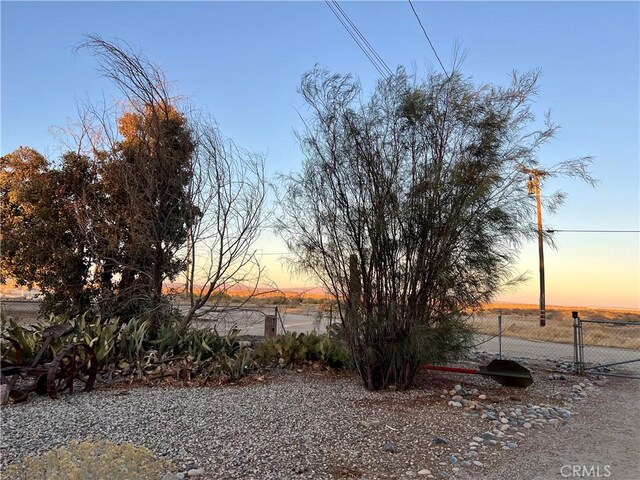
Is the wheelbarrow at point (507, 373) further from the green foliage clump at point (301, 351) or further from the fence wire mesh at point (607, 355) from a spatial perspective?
the fence wire mesh at point (607, 355)

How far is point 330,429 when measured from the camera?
207 inches

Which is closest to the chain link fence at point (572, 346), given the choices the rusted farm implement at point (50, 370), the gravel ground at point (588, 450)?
the gravel ground at point (588, 450)

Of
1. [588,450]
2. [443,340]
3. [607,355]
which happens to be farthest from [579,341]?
[588,450]

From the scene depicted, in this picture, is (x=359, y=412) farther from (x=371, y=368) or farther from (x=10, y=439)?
(x=10, y=439)

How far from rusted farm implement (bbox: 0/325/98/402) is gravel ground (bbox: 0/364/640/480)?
223 mm

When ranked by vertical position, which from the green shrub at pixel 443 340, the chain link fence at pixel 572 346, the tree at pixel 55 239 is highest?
the tree at pixel 55 239

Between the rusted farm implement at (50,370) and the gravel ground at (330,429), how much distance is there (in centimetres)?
22

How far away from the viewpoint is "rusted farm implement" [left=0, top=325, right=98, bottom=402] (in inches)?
244

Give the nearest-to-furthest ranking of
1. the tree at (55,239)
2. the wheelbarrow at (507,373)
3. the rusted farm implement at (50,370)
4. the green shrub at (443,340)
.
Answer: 1. the rusted farm implement at (50,370)
2. the green shrub at (443,340)
3. the wheelbarrow at (507,373)
4. the tree at (55,239)

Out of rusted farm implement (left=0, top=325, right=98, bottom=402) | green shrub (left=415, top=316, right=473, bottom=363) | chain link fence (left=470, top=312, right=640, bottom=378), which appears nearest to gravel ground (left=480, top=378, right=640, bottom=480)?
green shrub (left=415, top=316, right=473, bottom=363)

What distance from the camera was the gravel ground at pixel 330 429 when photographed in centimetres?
430

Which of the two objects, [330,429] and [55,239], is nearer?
[330,429]

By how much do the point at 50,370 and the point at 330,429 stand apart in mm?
3735

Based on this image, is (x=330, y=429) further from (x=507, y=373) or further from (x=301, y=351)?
(x=507, y=373)
